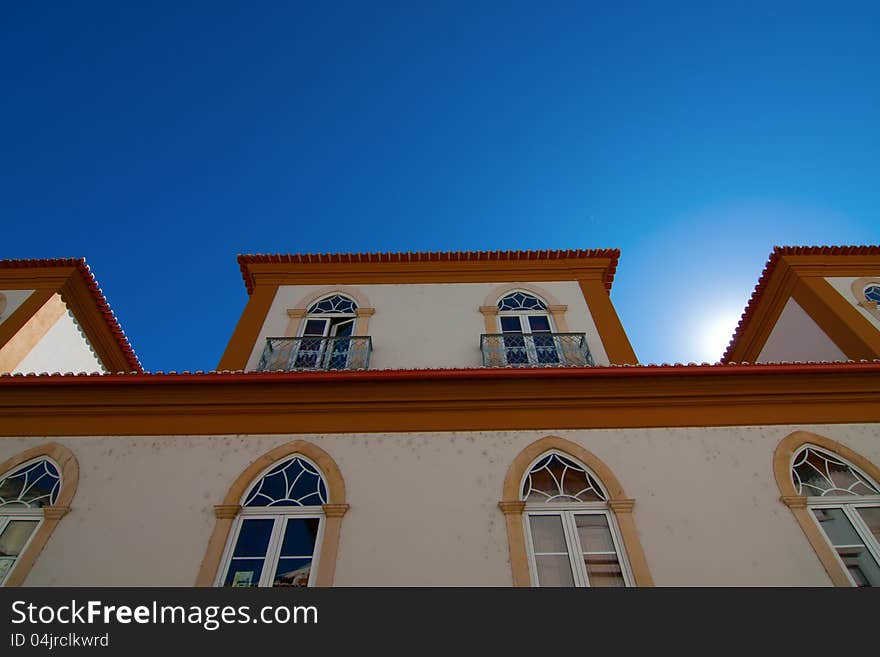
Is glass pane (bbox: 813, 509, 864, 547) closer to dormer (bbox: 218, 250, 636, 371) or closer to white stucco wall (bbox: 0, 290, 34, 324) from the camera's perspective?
dormer (bbox: 218, 250, 636, 371)

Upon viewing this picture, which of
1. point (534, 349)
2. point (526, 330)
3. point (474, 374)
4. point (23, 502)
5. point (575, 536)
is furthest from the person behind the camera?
point (526, 330)

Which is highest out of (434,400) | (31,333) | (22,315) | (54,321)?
(54,321)

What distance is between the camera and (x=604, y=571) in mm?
5691

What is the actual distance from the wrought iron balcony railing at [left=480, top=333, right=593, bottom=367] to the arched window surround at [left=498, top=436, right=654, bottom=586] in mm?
2175

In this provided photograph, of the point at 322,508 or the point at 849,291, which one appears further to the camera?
the point at 849,291

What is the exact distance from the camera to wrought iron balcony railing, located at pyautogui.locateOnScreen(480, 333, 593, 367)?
8742 mm

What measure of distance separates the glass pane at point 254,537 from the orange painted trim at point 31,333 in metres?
6.42

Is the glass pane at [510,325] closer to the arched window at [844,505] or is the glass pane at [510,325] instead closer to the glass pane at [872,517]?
the arched window at [844,505]

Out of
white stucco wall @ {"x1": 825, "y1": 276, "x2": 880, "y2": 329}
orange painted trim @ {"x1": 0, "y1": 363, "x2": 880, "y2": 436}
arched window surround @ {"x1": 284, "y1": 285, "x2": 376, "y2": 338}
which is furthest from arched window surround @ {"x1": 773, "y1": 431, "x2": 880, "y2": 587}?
arched window surround @ {"x1": 284, "y1": 285, "x2": 376, "y2": 338}

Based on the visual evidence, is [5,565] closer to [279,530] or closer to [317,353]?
[279,530]

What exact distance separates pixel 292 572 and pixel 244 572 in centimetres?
48

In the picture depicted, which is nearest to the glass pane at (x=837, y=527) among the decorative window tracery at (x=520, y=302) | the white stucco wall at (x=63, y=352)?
the decorative window tracery at (x=520, y=302)

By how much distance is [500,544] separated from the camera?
5.81 metres

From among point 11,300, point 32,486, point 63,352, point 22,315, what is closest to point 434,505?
point 32,486
